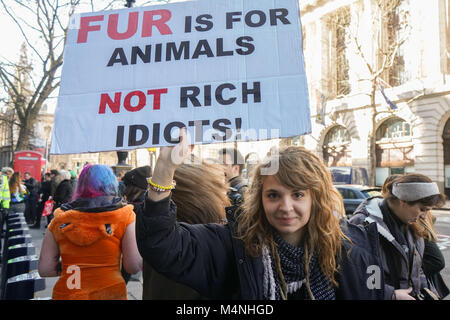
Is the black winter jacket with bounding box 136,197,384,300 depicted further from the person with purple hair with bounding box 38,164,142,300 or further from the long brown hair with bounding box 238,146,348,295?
the person with purple hair with bounding box 38,164,142,300

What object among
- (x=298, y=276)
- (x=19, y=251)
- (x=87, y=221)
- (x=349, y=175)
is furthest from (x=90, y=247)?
(x=349, y=175)

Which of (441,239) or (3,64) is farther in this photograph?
(3,64)

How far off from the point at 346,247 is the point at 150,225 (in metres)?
0.94

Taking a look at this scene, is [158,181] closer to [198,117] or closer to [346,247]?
[198,117]

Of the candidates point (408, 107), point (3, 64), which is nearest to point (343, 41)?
point (408, 107)

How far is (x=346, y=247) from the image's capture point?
167cm

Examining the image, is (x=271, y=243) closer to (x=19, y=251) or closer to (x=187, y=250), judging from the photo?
(x=187, y=250)

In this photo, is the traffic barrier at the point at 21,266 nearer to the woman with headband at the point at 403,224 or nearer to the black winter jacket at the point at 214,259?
the black winter jacket at the point at 214,259

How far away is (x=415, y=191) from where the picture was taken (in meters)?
2.50

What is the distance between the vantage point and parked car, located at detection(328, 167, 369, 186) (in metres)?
19.2

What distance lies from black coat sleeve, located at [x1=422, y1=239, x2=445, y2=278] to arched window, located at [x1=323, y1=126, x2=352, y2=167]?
76.7 ft

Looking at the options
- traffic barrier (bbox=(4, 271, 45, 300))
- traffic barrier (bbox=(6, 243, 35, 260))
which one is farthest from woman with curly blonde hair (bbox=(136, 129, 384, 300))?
traffic barrier (bbox=(6, 243, 35, 260))

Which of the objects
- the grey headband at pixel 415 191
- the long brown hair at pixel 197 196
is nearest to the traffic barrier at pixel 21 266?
the long brown hair at pixel 197 196

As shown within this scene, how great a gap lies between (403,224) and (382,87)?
20.2 m
